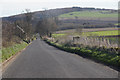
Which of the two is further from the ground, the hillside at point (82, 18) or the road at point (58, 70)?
the hillside at point (82, 18)

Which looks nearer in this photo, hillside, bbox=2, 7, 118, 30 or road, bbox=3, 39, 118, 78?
road, bbox=3, 39, 118, 78

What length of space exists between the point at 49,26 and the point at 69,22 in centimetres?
1404

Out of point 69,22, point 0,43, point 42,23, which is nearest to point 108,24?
point 69,22

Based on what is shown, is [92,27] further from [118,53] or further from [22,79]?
[22,79]

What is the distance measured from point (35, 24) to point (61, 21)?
3003 cm

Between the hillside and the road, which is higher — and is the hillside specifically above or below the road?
above

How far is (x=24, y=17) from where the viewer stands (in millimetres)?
92688

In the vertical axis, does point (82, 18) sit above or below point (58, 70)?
above

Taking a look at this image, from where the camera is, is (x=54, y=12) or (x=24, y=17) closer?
(x=24, y=17)

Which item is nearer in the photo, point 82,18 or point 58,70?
point 58,70

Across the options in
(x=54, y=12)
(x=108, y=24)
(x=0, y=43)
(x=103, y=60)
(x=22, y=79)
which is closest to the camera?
(x=22, y=79)

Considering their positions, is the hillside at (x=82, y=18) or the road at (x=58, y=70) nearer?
the road at (x=58, y=70)

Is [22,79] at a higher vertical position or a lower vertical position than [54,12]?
lower

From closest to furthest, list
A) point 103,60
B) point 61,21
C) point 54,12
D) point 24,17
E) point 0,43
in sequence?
1. point 103,60
2. point 0,43
3. point 24,17
4. point 61,21
5. point 54,12
